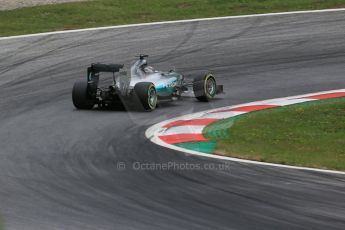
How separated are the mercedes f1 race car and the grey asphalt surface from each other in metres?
0.29

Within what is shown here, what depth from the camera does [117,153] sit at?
1184cm

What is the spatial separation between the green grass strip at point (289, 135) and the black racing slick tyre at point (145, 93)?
1716mm

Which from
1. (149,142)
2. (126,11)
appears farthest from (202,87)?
(126,11)

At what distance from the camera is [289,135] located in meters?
12.8

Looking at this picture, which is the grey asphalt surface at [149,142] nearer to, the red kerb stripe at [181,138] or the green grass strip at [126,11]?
the red kerb stripe at [181,138]

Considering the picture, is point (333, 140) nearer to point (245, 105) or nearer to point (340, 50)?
point (245, 105)

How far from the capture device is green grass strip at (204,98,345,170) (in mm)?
11143

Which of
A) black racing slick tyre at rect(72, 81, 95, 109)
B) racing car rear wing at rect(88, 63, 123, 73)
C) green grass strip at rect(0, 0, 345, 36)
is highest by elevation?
green grass strip at rect(0, 0, 345, 36)

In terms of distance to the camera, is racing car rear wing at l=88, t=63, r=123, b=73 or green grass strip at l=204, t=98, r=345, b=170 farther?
racing car rear wing at l=88, t=63, r=123, b=73

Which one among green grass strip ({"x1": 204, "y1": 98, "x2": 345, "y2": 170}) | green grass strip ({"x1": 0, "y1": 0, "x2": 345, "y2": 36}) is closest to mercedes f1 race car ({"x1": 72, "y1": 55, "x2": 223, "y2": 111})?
green grass strip ({"x1": 204, "y1": 98, "x2": 345, "y2": 170})

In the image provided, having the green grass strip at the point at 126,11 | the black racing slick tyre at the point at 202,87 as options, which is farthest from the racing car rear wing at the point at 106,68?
the green grass strip at the point at 126,11

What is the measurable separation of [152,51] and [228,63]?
205 centimetres

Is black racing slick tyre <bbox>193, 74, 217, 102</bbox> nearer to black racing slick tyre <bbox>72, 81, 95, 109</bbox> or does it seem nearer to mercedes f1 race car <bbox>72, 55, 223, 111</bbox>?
mercedes f1 race car <bbox>72, 55, 223, 111</bbox>

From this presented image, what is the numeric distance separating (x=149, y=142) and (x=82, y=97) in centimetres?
350
